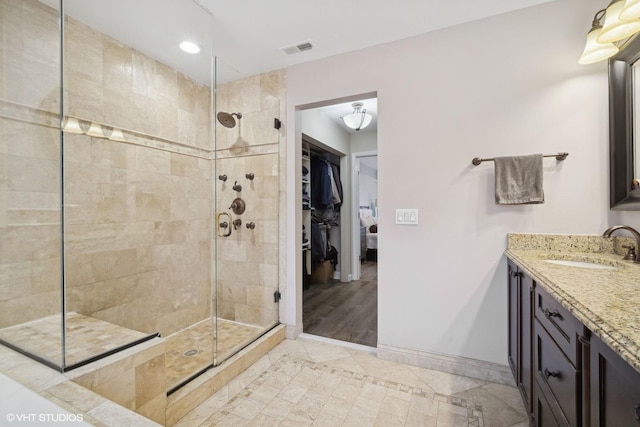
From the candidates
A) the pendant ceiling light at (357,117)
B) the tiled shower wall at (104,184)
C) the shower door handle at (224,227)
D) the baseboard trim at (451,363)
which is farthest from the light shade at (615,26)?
the tiled shower wall at (104,184)

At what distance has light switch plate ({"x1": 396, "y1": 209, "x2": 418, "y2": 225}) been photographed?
2070 mm

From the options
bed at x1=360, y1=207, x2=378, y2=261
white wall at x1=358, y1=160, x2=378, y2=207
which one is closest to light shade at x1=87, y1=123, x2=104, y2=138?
bed at x1=360, y1=207, x2=378, y2=261

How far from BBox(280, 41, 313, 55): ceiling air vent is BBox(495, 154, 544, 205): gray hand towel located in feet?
5.39

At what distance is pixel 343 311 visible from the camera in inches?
127

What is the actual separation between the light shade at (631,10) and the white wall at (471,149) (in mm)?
673

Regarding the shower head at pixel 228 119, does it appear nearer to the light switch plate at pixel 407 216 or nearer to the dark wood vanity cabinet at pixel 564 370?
the light switch plate at pixel 407 216

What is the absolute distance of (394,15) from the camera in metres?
1.87

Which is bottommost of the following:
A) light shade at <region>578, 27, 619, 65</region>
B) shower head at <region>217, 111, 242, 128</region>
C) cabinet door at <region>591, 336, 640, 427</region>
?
cabinet door at <region>591, 336, 640, 427</region>

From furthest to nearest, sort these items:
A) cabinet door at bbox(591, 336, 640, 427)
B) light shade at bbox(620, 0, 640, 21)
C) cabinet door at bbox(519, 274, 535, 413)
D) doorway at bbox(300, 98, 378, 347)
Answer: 1. doorway at bbox(300, 98, 378, 347)
2. cabinet door at bbox(519, 274, 535, 413)
3. light shade at bbox(620, 0, 640, 21)
4. cabinet door at bbox(591, 336, 640, 427)

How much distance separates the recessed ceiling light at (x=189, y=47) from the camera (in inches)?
88.8

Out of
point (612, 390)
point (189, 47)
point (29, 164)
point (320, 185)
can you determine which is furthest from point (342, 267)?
point (612, 390)

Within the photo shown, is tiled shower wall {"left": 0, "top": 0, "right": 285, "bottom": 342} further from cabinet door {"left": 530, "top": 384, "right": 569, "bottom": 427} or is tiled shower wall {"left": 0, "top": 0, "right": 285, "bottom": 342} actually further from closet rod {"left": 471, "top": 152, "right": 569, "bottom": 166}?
cabinet door {"left": 530, "top": 384, "right": 569, "bottom": 427}

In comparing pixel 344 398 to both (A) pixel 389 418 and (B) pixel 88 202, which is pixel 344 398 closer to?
(A) pixel 389 418

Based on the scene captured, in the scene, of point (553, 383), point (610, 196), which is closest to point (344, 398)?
point (553, 383)
